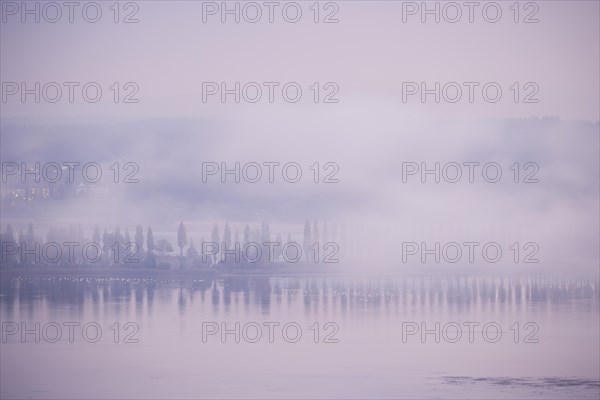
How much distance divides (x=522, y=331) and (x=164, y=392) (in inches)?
951

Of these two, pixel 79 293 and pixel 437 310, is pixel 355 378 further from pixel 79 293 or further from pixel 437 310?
pixel 79 293

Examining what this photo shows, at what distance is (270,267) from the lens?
8731 cm

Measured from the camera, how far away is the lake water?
29406 millimetres

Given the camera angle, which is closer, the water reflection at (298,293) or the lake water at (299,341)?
the lake water at (299,341)

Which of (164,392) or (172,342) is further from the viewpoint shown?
(172,342)

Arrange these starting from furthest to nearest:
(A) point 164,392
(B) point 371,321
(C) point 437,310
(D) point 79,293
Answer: (D) point 79,293 → (C) point 437,310 → (B) point 371,321 → (A) point 164,392

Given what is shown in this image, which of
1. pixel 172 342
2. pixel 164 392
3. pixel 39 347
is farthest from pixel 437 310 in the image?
pixel 164 392

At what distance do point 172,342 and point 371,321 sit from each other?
11982 mm

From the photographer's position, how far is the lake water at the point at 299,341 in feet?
96.5

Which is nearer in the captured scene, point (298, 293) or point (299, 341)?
point (299, 341)

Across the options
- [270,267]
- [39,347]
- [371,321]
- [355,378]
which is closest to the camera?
[355,378]

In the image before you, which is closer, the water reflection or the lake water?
the lake water

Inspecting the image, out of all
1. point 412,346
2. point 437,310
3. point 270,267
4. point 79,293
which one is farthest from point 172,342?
point 270,267

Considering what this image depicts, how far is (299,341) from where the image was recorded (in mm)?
42094
